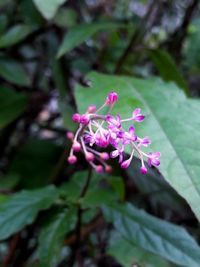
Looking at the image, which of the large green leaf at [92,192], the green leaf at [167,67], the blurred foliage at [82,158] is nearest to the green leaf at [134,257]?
the blurred foliage at [82,158]

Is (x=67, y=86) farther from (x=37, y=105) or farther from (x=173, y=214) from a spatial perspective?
(x=173, y=214)

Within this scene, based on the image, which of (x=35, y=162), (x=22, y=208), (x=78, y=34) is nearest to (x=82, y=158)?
(x=35, y=162)

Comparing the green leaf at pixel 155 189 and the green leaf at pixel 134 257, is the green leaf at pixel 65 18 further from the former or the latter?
the green leaf at pixel 134 257

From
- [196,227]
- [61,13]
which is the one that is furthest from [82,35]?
[196,227]

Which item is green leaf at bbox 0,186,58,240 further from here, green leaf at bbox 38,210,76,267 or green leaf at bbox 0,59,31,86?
green leaf at bbox 0,59,31,86

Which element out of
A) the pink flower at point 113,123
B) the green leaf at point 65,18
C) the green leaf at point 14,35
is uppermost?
the green leaf at point 65,18

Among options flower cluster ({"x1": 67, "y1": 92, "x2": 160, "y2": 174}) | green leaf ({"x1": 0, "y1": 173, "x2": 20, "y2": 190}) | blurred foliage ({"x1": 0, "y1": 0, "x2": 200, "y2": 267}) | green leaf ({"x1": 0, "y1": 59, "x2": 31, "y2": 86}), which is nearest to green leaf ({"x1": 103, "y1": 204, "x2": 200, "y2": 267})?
blurred foliage ({"x1": 0, "y1": 0, "x2": 200, "y2": 267})

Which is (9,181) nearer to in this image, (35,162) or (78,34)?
(35,162)
